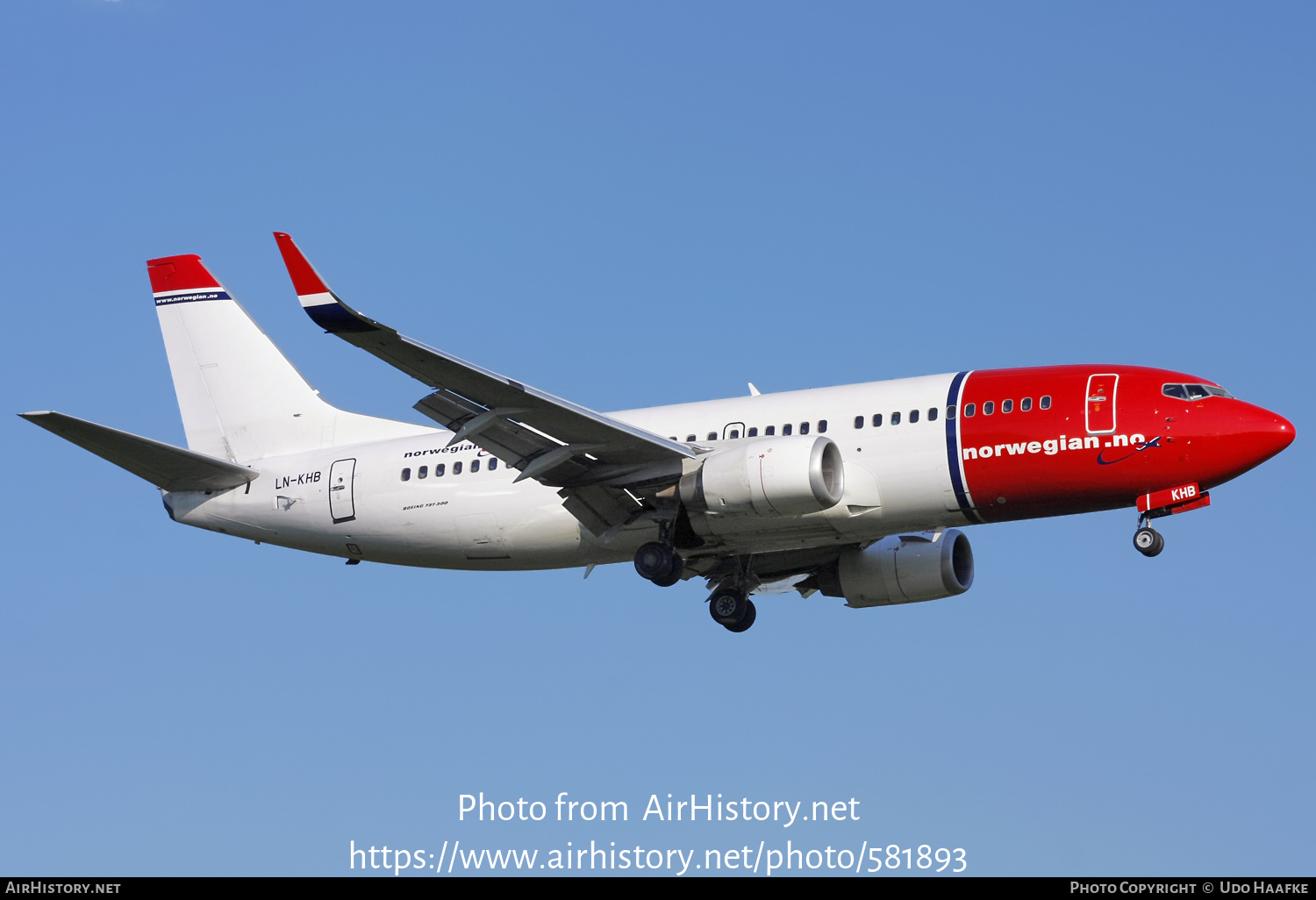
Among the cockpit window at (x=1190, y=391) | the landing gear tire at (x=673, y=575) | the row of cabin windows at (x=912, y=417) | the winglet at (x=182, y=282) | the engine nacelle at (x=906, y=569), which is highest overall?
the winglet at (x=182, y=282)

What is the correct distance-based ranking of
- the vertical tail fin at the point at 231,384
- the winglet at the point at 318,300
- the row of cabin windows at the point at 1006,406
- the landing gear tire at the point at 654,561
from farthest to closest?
the vertical tail fin at the point at 231,384 < the landing gear tire at the point at 654,561 < the row of cabin windows at the point at 1006,406 < the winglet at the point at 318,300

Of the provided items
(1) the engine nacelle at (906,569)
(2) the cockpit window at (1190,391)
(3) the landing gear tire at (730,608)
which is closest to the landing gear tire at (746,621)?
(3) the landing gear tire at (730,608)

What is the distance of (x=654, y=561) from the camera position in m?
31.8

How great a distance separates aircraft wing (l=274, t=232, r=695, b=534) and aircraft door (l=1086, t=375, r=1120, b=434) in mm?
7582

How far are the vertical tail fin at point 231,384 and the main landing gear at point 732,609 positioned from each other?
25.4 ft

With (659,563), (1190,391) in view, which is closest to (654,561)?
(659,563)

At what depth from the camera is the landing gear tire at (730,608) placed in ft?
116

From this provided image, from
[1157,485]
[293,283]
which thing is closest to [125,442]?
[293,283]

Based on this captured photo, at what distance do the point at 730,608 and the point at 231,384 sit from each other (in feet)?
42.6

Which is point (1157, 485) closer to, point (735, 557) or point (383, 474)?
point (735, 557)

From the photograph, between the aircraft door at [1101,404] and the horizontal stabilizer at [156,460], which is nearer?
the aircraft door at [1101,404]

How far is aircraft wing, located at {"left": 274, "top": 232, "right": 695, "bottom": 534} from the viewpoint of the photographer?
27.4m

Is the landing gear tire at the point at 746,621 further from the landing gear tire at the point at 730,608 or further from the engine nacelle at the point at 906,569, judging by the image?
the engine nacelle at the point at 906,569

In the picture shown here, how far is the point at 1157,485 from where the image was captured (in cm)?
3019
